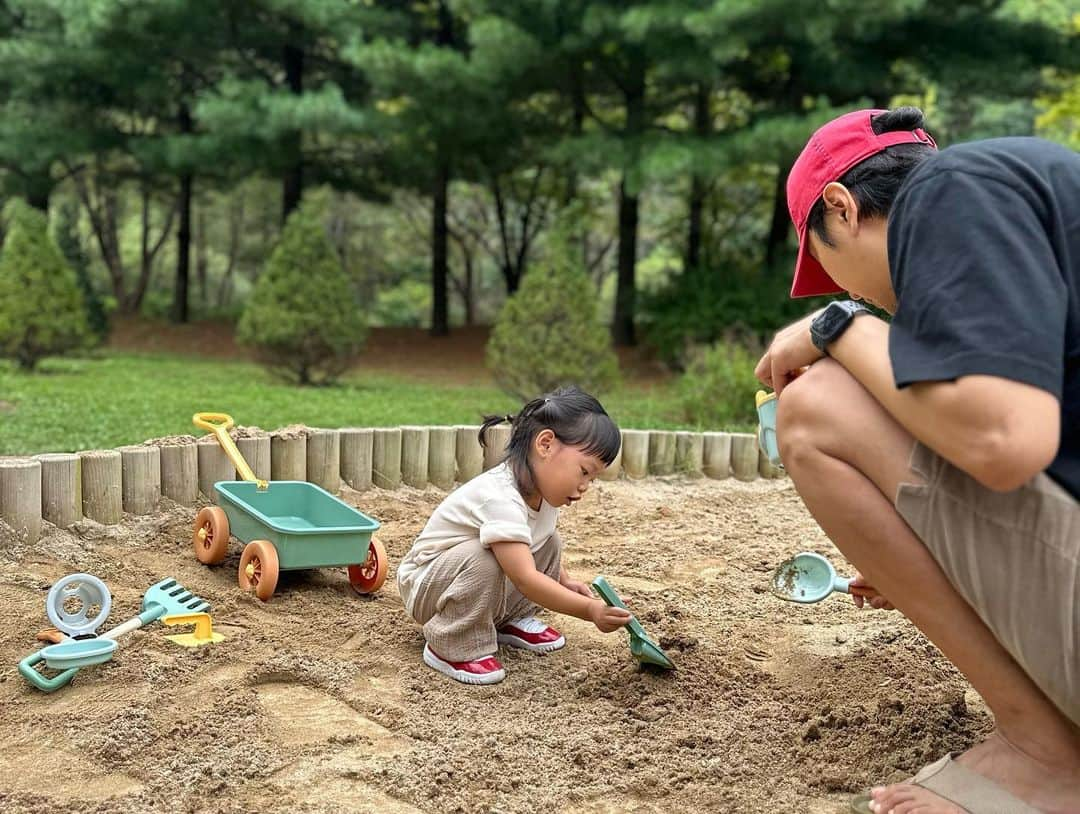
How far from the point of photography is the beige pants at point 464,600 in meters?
2.47

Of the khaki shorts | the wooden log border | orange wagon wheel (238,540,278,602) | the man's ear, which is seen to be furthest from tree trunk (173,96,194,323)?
the khaki shorts

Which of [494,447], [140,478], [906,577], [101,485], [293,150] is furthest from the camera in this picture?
[293,150]

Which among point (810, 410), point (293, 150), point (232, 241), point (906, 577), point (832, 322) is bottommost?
point (906, 577)

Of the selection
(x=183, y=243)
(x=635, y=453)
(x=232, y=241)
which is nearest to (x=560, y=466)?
(x=635, y=453)

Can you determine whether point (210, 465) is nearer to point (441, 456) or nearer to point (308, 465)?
point (308, 465)

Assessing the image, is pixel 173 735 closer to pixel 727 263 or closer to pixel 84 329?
pixel 84 329

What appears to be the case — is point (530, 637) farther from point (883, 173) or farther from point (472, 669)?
point (883, 173)

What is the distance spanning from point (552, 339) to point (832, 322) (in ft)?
21.1

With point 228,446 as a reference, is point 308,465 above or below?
below

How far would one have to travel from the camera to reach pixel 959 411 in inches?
54.5

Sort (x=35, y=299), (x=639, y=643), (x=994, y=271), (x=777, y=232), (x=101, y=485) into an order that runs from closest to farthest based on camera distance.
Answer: (x=994, y=271), (x=639, y=643), (x=101, y=485), (x=35, y=299), (x=777, y=232)

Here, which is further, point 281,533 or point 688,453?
point 688,453

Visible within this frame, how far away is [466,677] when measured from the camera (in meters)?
2.43

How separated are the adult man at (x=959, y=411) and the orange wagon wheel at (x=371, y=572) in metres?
1.45
